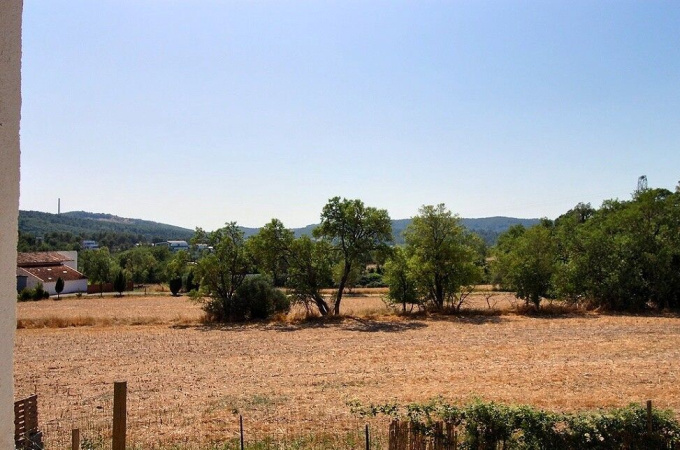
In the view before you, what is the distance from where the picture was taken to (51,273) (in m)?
74.5

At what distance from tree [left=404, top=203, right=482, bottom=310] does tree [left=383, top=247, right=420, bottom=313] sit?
595 mm

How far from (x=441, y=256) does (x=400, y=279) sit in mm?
3717

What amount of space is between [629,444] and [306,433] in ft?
22.1

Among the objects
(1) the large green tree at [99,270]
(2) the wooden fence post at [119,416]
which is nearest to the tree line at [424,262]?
(2) the wooden fence post at [119,416]

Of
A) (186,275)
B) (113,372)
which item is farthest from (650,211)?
(186,275)

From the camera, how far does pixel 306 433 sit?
475 inches

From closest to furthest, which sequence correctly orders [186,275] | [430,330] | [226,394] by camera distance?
[226,394]
[430,330]
[186,275]

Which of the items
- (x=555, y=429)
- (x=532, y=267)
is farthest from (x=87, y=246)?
(x=555, y=429)

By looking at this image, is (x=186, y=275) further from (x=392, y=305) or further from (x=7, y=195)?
(x=7, y=195)

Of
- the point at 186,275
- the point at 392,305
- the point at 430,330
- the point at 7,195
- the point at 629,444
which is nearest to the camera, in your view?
the point at 7,195

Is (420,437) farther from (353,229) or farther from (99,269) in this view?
(99,269)

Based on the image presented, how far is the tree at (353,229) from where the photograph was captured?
38531 millimetres

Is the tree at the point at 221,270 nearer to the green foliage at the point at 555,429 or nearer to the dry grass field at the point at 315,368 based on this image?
the dry grass field at the point at 315,368

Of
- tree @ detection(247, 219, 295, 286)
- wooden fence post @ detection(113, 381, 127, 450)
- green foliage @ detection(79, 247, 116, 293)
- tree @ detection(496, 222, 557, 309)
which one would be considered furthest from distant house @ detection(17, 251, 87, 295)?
wooden fence post @ detection(113, 381, 127, 450)
